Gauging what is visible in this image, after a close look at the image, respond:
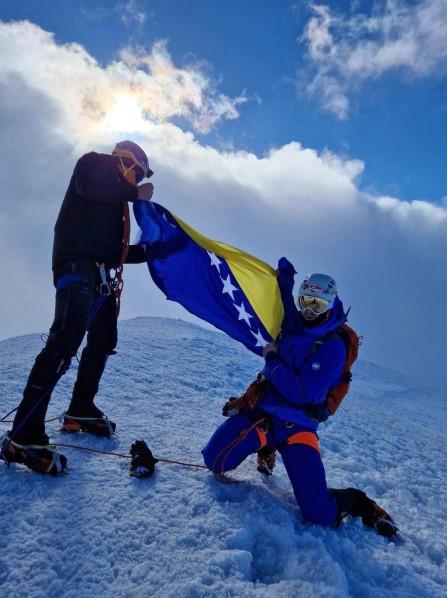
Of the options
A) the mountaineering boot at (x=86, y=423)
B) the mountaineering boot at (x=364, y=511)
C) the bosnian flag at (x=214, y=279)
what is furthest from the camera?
the bosnian flag at (x=214, y=279)

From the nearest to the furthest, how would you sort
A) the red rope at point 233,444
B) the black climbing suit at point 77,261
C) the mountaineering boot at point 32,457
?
1. the mountaineering boot at point 32,457
2. the black climbing suit at point 77,261
3. the red rope at point 233,444

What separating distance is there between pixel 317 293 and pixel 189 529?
107 inches

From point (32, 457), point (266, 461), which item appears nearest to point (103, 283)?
point (32, 457)

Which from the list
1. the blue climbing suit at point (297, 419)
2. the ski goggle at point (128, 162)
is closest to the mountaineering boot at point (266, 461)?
the blue climbing suit at point (297, 419)

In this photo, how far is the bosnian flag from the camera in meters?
5.74

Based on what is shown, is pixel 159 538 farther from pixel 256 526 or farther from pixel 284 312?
pixel 284 312

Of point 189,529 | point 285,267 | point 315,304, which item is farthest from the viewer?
point 285,267

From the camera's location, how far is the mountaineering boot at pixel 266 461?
4855 millimetres

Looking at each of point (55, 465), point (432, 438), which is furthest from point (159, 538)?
point (432, 438)

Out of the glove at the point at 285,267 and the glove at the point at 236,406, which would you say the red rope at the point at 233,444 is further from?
the glove at the point at 285,267

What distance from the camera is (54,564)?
282 centimetres

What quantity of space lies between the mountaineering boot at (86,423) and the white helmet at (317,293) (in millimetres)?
2706

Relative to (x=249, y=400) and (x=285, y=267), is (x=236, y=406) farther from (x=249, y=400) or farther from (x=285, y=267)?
(x=285, y=267)

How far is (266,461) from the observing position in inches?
192
